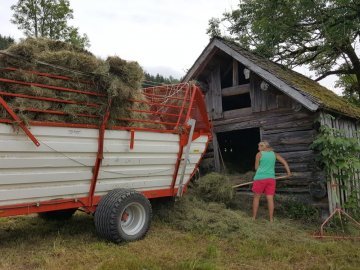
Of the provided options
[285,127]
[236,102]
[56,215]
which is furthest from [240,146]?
[56,215]

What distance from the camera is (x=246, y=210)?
900 centimetres

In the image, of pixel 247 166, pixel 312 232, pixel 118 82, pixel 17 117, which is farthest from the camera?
pixel 247 166

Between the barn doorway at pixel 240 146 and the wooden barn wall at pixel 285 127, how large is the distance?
7.23ft

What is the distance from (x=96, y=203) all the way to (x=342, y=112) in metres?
6.20

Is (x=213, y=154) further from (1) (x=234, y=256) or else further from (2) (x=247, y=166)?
(1) (x=234, y=256)

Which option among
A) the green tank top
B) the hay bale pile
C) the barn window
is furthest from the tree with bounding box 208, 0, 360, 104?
the hay bale pile

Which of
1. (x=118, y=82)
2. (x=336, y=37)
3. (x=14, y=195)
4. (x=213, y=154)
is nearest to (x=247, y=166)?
(x=213, y=154)

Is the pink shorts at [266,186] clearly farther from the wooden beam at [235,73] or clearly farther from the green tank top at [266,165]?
the wooden beam at [235,73]

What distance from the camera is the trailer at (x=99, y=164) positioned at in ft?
16.9

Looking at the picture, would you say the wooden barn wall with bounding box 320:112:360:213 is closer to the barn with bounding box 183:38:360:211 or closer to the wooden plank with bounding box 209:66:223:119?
the barn with bounding box 183:38:360:211

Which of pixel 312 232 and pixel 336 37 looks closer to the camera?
pixel 312 232

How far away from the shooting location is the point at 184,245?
6176mm

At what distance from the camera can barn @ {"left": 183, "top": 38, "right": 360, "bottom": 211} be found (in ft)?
28.9

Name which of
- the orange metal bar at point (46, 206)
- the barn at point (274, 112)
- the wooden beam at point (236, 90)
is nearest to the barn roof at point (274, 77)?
the barn at point (274, 112)
